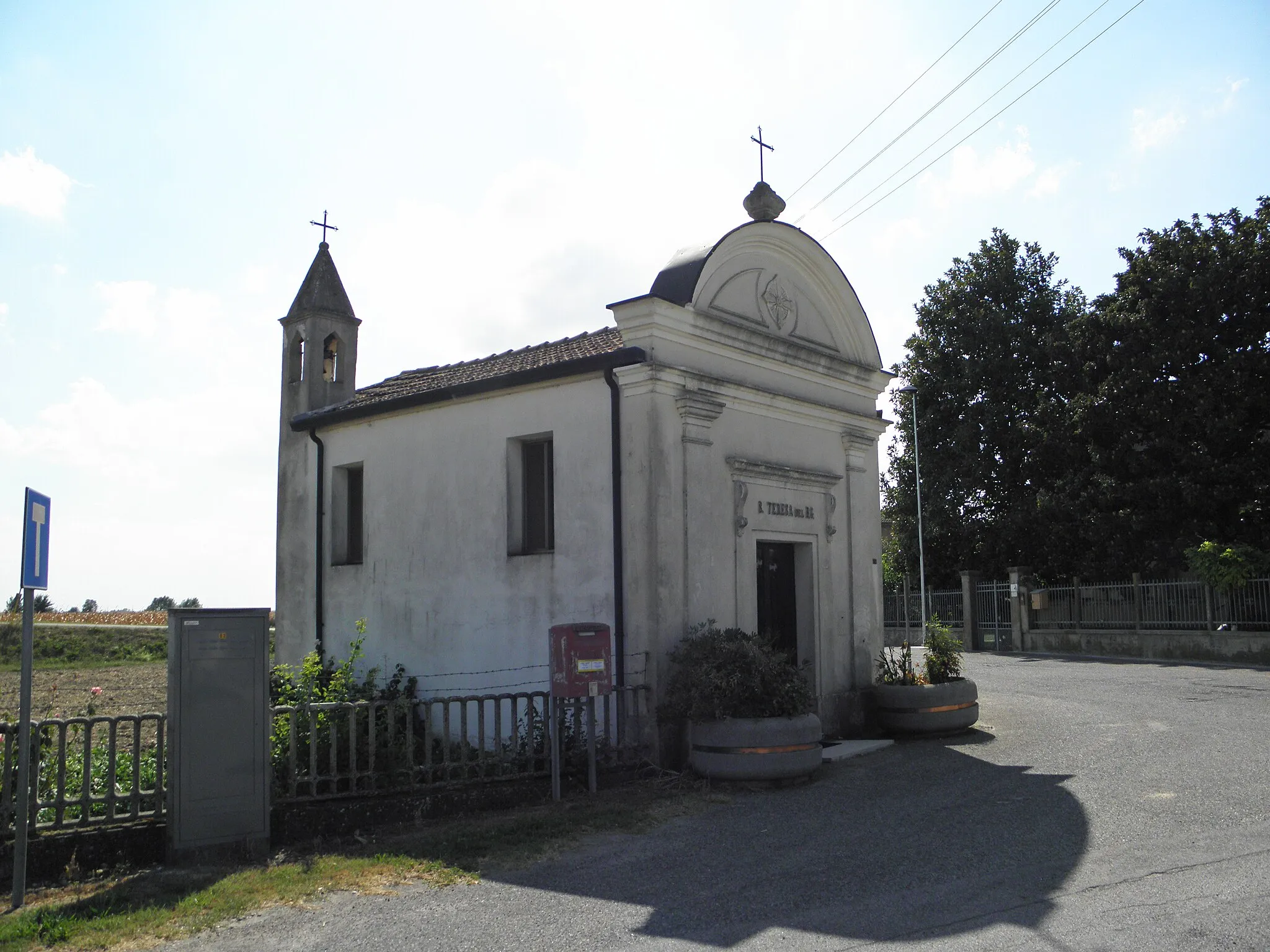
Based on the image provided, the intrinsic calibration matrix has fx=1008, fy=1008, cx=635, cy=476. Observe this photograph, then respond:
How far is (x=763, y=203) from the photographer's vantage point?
12688mm

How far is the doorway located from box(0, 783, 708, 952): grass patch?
12.7 ft

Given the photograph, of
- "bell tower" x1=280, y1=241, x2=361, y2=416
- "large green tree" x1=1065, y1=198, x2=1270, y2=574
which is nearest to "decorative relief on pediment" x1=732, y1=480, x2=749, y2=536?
"bell tower" x1=280, y1=241, x2=361, y2=416

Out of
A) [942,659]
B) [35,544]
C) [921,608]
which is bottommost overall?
[942,659]

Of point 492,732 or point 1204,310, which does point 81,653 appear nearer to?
point 492,732

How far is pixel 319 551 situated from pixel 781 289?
23.6 ft

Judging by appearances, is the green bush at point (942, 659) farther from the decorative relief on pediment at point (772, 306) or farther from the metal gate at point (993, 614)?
the metal gate at point (993, 614)

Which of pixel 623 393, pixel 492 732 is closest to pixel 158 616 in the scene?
pixel 492 732

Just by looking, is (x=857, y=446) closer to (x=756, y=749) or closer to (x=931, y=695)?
(x=931, y=695)

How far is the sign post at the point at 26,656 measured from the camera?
6.04 meters

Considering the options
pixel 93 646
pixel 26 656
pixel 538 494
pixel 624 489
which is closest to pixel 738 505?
pixel 624 489

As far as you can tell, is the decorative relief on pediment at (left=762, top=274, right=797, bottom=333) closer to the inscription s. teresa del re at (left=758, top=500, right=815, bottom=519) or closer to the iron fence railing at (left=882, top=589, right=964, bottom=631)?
the inscription s. teresa del re at (left=758, top=500, right=815, bottom=519)

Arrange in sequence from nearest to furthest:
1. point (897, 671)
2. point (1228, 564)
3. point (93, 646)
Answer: point (897, 671) → point (1228, 564) → point (93, 646)

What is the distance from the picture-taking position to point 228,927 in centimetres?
560

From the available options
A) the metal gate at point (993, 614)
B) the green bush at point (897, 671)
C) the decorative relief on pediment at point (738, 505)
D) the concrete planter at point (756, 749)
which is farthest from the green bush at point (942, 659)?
the metal gate at point (993, 614)
